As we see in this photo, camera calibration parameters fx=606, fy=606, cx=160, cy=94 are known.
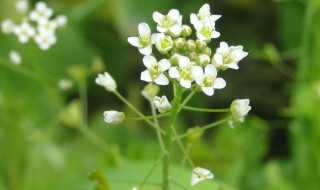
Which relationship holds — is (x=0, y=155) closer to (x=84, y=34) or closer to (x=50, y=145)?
(x=50, y=145)

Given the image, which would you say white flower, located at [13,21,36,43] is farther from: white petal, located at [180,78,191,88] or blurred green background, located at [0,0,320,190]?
white petal, located at [180,78,191,88]

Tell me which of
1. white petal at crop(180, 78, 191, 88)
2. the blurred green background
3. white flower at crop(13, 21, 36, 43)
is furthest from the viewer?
the blurred green background

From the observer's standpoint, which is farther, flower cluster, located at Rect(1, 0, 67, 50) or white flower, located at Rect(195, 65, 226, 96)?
flower cluster, located at Rect(1, 0, 67, 50)

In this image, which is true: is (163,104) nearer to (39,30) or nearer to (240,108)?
(240,108)

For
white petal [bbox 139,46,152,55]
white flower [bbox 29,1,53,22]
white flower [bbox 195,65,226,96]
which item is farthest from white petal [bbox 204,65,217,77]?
white flower [bbox 29,1,53,22]

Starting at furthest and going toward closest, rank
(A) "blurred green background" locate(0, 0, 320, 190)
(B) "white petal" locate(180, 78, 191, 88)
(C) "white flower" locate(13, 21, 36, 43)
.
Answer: (A) "blurred green background" locate(0, 0, 320, 190)
(C) "white flower" locate(13, 21, 36, 43)
(B) "white petal" locate(180, 78, 191, 88)

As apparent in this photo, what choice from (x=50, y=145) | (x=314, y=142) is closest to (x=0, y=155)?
(x=50, y=145)
